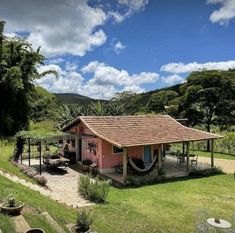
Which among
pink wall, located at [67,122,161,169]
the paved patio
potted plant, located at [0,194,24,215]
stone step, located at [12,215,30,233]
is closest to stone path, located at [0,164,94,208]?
the paved patio

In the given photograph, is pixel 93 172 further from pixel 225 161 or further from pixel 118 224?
A: pixel 225 161

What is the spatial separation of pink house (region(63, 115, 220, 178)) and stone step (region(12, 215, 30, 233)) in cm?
1124

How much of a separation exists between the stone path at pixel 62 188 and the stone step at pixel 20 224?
5.53 metres

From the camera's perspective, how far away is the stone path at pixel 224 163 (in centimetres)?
2444

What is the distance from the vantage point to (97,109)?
33031 millimetres

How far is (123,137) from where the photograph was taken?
67.9 ft

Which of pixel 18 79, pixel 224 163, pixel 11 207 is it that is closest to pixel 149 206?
pixel 11 207

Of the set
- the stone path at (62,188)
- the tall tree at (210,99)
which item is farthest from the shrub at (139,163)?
the tall tree at (210,99)

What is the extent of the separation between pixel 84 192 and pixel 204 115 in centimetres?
1959

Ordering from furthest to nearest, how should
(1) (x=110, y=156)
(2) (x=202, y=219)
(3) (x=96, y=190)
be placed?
(1) (x=110, y=156) → (3) (x=96, y=190) → (2) (x=202, y=219)

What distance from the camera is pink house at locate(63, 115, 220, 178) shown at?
69.4 feet

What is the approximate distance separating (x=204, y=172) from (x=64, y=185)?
373 inches

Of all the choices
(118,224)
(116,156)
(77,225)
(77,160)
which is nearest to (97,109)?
(77,160)

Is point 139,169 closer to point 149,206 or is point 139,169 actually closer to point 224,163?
point 149,206
